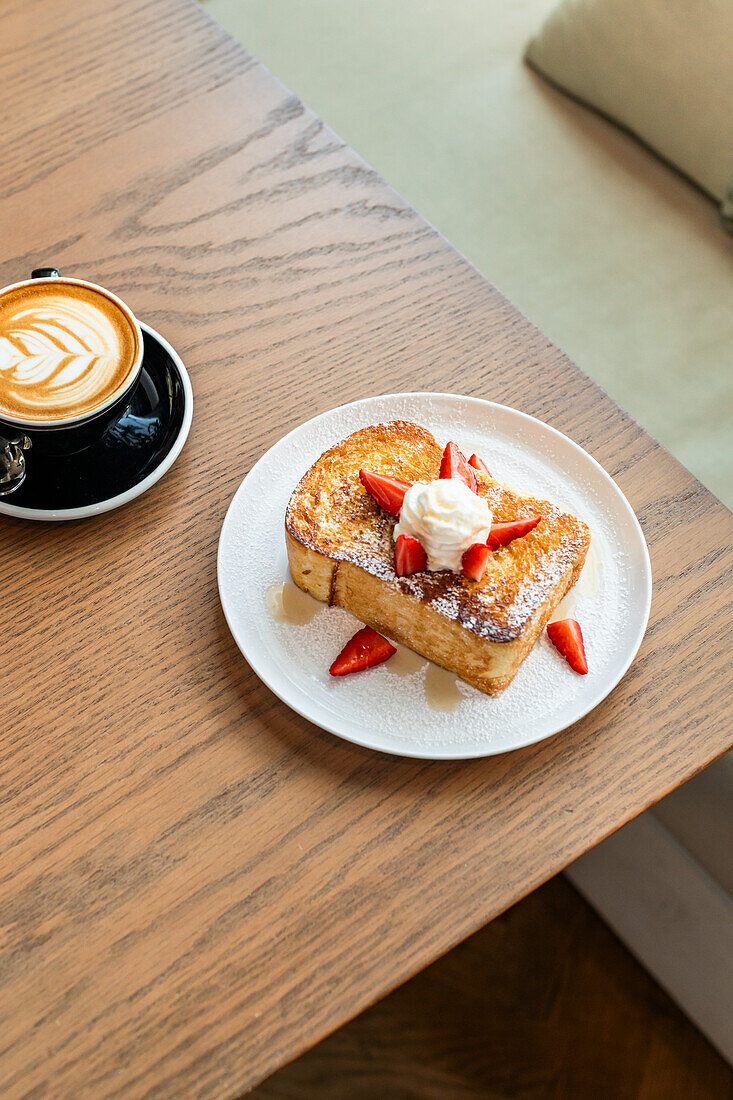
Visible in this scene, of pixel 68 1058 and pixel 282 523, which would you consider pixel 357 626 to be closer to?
pixel 282 523

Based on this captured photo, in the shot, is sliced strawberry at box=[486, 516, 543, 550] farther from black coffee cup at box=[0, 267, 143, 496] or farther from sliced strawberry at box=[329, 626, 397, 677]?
black coffee cup at box=[0, 267, 143, 496]

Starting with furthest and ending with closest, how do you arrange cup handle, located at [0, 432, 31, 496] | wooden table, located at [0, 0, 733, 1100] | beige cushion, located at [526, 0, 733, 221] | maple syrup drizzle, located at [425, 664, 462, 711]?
beige cushion, located at [526, 0, 733, 221], cup handle, located at [0, 432, 31, 496], maple syrup drizzle, located at [425, 664, 462, 711], wooden table, located at [0, 0, 733, 1100]

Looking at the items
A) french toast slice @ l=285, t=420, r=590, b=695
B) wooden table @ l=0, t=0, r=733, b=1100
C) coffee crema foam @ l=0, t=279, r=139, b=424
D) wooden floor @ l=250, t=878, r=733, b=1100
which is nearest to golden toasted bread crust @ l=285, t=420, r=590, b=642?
french toast slice @ l=285, t=420, r=590, b=695

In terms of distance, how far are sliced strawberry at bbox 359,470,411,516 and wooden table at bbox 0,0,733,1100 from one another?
20 cm

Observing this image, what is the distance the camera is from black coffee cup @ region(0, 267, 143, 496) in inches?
36.2

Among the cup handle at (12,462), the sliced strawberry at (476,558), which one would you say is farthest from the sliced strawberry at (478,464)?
the cup handle at (12,462)

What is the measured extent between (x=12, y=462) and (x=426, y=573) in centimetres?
47

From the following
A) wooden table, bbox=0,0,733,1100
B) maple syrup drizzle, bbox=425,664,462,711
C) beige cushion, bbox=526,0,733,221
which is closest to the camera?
wooden table, bbox=0,0,733,1100

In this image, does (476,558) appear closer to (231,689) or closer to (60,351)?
(231,689)

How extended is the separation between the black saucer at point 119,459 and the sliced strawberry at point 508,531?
37cm

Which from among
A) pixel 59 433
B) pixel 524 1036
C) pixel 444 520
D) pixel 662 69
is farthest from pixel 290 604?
pixel 662 69

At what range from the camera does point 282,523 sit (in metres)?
0.96

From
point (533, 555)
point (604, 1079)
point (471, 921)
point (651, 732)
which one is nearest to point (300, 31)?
point (533, 555)

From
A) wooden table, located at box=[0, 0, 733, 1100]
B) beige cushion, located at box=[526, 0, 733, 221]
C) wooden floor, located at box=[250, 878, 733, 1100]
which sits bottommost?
wooden floor, located at box=[250, 878, 733, 1100]
